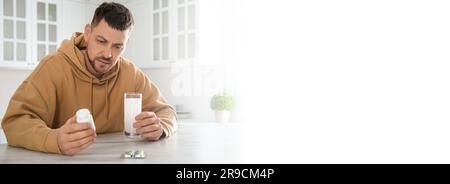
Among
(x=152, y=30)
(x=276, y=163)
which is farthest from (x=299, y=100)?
(x=276, y=163)

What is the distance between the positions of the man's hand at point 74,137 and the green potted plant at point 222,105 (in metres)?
2.40

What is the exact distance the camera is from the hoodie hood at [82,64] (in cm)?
147

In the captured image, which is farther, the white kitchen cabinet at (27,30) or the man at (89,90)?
the white kitchen cabinet at (27,30)

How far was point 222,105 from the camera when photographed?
3.39m

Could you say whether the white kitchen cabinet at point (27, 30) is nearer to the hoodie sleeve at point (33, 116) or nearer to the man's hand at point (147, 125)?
the hoodie sleeve at point (33, 116)

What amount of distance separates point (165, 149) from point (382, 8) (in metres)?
2.05

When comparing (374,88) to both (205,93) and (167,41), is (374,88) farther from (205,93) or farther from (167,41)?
(167,41)

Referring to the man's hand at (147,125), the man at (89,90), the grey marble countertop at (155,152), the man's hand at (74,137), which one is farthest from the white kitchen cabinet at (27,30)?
the man's hand at (74,137)

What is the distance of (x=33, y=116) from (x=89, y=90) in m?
0.28

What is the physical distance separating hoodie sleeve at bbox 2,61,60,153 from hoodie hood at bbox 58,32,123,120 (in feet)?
0.37

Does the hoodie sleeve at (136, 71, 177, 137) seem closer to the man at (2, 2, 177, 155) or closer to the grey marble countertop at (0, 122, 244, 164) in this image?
the man at (2, 2, 177, 155)

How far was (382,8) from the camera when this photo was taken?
2.65m

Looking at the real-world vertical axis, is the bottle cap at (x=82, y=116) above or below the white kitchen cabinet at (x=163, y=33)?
below

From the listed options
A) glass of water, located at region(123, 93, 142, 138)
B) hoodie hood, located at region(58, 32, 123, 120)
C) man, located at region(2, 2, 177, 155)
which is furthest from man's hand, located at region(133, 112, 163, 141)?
hoodie hood, located at region(58, 32, 123, 120)
